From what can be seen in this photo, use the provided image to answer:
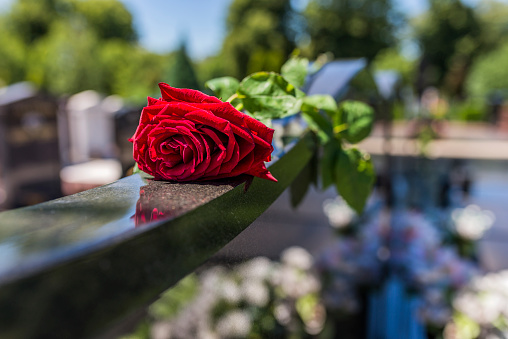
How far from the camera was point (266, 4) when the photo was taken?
1583 inches

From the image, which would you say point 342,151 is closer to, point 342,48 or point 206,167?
point 206,167

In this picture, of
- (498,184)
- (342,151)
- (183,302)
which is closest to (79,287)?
(342,151)

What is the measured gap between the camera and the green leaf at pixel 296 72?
1024 millimetres

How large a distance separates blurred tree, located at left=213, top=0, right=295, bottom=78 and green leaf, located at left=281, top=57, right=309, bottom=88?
3596cm

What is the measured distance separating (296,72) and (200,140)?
46 cm

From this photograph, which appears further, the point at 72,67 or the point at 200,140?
the point at 72,67

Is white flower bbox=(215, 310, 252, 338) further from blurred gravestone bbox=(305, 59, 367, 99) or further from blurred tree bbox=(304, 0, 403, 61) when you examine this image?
blurred tree bbox=(304, 0, 403, 61)

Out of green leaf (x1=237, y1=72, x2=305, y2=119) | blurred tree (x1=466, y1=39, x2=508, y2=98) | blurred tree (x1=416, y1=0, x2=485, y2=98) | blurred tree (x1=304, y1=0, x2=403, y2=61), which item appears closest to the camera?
green leaf (x1=237, y1=72, x2=305, y2=119)

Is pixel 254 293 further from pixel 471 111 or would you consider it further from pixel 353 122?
pixel 471 111

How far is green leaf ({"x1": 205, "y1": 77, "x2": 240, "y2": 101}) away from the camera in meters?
0.91

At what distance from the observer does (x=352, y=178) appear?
1.18 meters

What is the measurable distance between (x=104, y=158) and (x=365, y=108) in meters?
14.2

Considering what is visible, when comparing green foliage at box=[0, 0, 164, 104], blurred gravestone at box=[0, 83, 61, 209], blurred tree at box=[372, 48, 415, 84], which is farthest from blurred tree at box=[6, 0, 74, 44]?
blurred gravestone at box=[0, 83, 61, 209]

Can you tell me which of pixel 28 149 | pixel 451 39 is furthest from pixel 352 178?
pixel 451 39
